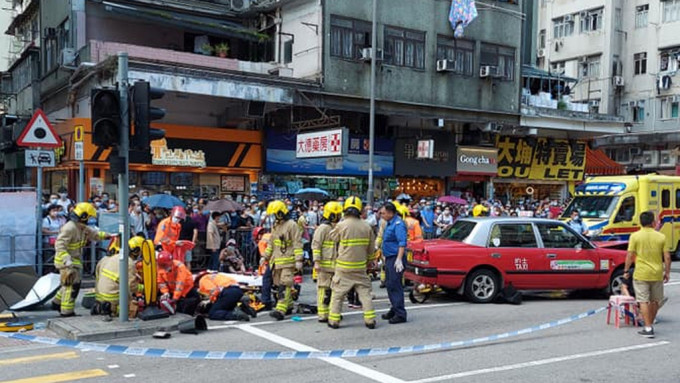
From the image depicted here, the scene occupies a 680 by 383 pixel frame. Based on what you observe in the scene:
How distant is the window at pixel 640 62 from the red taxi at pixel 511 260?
106 feet

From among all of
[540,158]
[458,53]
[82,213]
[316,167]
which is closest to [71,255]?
[82,213]

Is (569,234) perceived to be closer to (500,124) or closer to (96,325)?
(96,325)

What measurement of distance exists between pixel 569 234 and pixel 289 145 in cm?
1354

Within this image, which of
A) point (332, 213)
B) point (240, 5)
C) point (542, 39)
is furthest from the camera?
point (542, 39)

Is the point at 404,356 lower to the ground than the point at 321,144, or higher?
lower

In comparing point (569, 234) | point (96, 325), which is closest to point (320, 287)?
point (96, 325)

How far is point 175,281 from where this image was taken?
9.55 m

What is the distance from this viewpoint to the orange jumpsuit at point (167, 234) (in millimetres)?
11594

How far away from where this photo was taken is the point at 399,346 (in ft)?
25.7

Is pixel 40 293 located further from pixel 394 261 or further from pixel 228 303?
pixel 394 261

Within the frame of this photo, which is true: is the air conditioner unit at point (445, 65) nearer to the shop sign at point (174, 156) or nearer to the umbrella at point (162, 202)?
the shop sign at point (174, 156)

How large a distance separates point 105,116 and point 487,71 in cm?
1999

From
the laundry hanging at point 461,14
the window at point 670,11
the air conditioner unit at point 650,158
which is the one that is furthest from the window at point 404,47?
the air conditioner unit at point 650,158

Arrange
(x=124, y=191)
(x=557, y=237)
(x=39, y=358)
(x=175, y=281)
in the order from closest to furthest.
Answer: (x=39, y=358) < (x=124, y=191) < (x=175, y=281) < (x=557, y=237)
